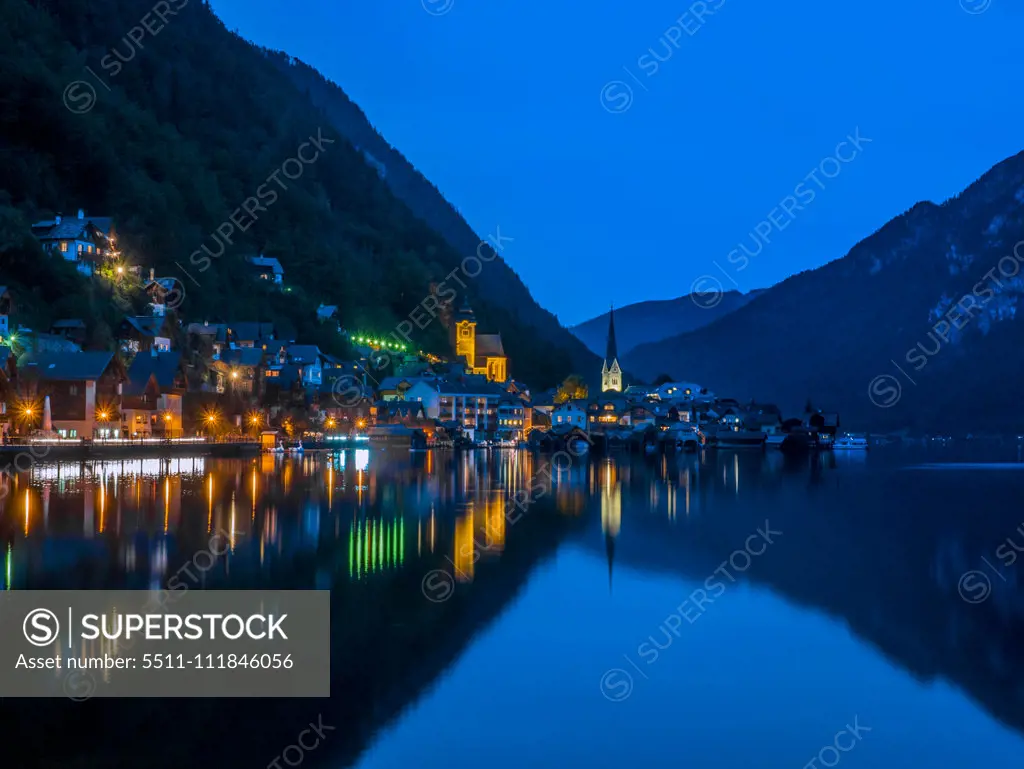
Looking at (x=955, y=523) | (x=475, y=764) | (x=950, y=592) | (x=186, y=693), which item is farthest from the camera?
(x=955, y=523)

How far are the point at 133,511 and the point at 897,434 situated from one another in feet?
524

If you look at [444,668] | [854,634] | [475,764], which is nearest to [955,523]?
[854,634]

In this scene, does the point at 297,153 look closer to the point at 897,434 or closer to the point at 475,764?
the point at 897,434

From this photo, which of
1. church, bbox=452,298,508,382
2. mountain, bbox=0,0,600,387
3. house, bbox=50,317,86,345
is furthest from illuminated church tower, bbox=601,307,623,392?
house, bbox=50,317,86,345

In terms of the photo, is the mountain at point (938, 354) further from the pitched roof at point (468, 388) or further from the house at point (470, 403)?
the house at point (470, 403)

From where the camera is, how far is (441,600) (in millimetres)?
17688

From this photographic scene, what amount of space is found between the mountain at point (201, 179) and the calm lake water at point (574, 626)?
43.8 meters

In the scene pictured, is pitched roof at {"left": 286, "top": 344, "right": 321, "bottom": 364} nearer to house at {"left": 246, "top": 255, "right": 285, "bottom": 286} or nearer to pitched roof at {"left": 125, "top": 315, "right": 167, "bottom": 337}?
house at {"left": 246, "top": 255, "right": 285, "bottom": 286}

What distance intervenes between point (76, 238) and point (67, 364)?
17.3 m

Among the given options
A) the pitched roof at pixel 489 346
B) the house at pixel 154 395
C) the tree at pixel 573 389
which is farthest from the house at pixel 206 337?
the tree at pixel 573 389

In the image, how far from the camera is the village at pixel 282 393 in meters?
57.3

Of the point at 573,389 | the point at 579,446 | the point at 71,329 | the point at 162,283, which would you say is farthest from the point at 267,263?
the point at 573,389

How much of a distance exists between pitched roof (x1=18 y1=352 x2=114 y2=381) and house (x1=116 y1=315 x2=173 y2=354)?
9813 mm

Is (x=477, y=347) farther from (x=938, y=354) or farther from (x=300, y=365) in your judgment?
(x=938, y=354)
